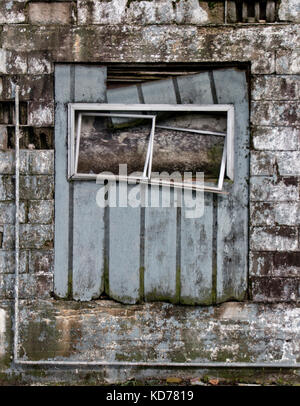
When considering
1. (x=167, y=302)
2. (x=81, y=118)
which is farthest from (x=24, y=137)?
(x=167, y=302)

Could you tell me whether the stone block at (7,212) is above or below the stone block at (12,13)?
below

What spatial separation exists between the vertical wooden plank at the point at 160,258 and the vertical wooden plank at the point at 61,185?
0.78 metres

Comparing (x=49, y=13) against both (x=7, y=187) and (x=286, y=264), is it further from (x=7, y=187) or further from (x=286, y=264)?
(x=286, y=264)

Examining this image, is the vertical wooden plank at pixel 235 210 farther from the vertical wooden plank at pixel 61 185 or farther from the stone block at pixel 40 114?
the stone block at pixel 40 114

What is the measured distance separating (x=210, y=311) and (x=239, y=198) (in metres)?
1.11

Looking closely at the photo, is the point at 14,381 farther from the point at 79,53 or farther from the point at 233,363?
the point at 79,53

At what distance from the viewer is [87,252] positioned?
3.77 m

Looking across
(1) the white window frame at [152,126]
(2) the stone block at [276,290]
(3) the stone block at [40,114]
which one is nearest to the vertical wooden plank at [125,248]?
(1) the white window frame at [152,126]

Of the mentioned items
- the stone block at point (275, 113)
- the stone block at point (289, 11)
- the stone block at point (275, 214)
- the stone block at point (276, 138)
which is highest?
the stone block at point (289, 11)

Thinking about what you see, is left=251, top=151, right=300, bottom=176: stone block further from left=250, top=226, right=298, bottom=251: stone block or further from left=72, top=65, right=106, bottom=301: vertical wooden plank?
left=72, top=65, right=106, bottom=301: vertical wooden plank

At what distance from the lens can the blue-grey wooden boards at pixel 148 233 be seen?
372 cm

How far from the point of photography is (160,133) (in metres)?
3.78

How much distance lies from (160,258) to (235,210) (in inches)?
33.3

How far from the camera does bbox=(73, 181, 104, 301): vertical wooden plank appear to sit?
3756 millimetres
